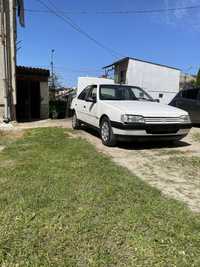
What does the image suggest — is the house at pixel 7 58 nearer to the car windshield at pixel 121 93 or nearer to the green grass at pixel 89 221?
the car windshield at pixel 121 93

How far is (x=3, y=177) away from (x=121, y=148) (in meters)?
2.96

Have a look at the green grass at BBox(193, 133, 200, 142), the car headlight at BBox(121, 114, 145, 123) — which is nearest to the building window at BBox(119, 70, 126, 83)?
the green grass at BBox(193, 133, 200, 142)

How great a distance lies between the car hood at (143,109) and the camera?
6.30 metres

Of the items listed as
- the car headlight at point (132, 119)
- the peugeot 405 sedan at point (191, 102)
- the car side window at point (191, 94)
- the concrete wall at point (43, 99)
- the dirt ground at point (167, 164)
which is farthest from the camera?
the concrete wall at point (43, 99)

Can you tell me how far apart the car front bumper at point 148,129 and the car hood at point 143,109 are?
9.2 inches

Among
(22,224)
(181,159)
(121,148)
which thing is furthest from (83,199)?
(121,148)

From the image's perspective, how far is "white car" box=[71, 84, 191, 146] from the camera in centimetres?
622

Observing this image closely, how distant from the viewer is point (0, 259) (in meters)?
2.40

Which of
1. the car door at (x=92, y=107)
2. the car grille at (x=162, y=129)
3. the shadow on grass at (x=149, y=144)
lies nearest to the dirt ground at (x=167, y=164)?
the shadow on grass at (x=149, y=144)

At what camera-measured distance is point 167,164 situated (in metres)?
5.31

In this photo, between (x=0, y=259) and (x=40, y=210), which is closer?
(x=0, y=259)

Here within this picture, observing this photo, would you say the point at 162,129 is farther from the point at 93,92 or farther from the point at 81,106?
the point at 81,106

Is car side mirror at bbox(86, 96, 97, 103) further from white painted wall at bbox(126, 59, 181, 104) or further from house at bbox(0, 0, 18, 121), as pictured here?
white painted wall at bbox(126, 59, 181, 104)

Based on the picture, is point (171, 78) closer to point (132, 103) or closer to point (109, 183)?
point (132, 103)
